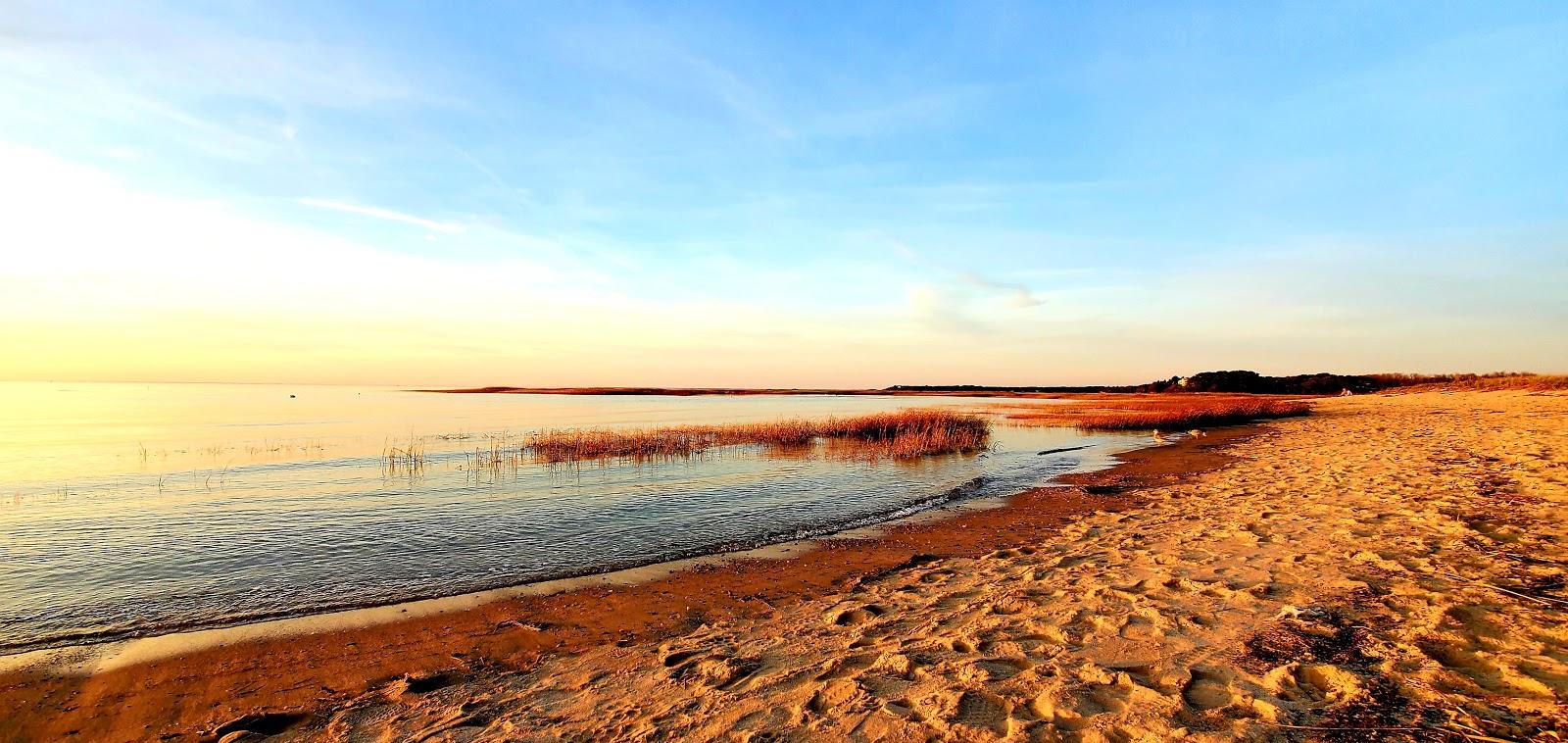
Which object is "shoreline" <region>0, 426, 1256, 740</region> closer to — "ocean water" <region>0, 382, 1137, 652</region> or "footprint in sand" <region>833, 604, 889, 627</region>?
Answer: "ocean water" <region>0, 382, 1137, 652</region>

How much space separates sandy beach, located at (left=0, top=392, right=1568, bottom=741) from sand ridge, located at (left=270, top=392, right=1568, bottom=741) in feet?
0.09

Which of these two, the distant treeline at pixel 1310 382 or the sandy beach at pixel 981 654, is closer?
the sandy beach at pixel 981 654

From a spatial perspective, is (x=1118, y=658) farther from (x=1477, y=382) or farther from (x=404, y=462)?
(x=1477, y=382)

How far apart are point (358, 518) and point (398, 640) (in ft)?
28.7

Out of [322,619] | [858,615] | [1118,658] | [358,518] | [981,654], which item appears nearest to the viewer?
[1118,658]

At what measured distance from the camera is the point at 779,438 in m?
29.8

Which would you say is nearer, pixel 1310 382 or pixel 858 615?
pixel 858 615

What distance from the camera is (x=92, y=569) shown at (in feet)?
34.4

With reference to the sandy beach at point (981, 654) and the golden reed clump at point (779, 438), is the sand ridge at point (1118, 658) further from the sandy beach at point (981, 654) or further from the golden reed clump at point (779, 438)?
the golden reed clump at point (779, 438)

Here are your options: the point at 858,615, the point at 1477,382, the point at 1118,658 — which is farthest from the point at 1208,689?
the point at 1477,382

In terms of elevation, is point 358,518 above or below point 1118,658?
below

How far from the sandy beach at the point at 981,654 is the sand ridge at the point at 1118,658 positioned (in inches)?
1.1

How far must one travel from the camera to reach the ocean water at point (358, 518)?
30.5ft

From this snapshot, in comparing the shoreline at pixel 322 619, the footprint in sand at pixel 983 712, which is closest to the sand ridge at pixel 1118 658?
the footprint in sand at pixel 983 712
